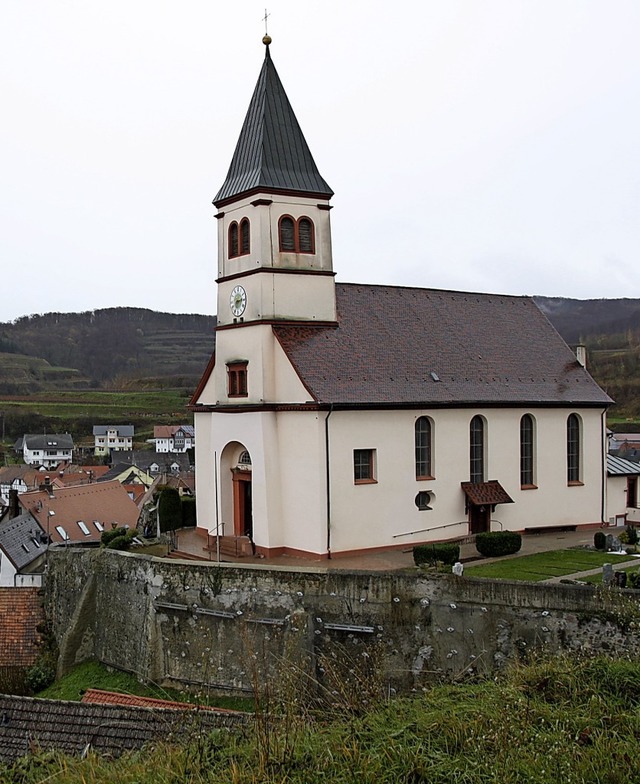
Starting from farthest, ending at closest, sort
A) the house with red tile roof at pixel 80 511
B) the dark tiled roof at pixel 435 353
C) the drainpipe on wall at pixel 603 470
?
the house with red tile roof at pixel 80 511
the drainpipe on wall at pixel 603 470
the dark tiled roof at pixel 435 353

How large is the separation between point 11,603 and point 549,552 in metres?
17.6

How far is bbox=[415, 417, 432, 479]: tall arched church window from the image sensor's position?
32125 mm

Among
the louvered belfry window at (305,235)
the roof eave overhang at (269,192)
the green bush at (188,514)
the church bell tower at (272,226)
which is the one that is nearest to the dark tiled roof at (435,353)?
the church bell tower at (272,226)

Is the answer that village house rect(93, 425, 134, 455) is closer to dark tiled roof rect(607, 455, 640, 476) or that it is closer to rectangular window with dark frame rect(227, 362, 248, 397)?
dark tiled roof rect(607, 455, 640, 476)

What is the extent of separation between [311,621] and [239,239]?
50.1 ft

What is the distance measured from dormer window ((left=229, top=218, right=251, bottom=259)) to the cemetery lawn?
1337 cm

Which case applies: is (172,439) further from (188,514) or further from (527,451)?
(527,451)

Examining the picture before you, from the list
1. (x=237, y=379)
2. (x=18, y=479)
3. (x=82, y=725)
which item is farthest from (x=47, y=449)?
(x=82, y=725)

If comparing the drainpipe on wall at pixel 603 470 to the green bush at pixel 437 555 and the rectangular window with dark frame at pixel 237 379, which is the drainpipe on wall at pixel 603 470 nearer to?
the green bush at pixel 437 555

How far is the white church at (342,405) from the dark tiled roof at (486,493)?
8 centimetres

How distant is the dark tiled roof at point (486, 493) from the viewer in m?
32.8

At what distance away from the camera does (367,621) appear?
72.0 ft

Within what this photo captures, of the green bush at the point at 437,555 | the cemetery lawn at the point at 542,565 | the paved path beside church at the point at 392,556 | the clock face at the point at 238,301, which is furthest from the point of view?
the clock face at the point at 238,301

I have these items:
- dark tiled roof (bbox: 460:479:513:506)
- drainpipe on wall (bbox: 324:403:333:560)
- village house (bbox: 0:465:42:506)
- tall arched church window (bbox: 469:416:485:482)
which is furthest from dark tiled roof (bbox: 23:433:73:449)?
drainpipe on wall (bbox: 324:403:333:560)
